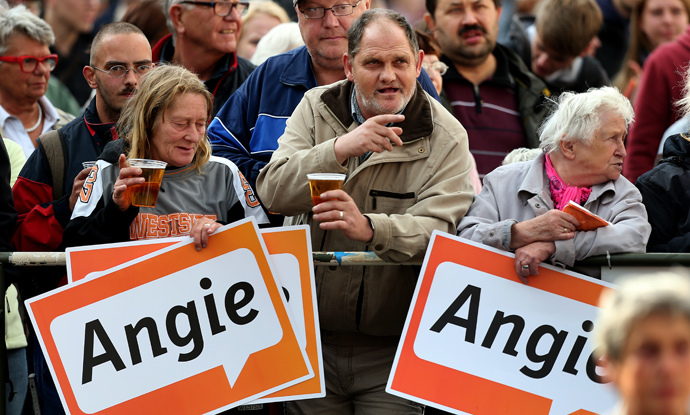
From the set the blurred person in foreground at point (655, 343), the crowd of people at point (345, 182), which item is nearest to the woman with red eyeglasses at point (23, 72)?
the crowd of people at point (345, 182)

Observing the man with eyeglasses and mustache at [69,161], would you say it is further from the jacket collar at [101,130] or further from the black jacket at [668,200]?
the black jacket at [668,200]

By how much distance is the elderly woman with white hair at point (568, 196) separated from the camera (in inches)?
173

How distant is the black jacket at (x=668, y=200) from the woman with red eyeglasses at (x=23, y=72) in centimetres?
363

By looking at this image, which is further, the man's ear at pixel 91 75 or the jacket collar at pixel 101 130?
the man's ear at pixel 91 75

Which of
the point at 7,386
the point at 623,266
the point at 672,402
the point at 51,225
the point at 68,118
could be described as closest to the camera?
the point at 672,402

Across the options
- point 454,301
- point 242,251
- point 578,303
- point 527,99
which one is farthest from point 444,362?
point 527,99

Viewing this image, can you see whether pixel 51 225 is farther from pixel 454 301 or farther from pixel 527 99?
pixel 527 99

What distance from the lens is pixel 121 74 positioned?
18.1ft

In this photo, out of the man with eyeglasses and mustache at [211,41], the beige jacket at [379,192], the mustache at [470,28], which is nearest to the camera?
the beige jacket at [379,192]

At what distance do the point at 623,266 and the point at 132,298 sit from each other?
2.07m

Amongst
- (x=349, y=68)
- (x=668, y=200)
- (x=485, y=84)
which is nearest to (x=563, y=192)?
(x=668, y=200)

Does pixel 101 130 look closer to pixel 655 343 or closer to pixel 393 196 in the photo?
pixel 393 196

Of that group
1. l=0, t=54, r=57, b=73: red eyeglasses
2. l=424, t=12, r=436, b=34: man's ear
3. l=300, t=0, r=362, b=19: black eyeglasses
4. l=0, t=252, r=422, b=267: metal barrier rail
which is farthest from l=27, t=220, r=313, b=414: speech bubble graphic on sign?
l=424, t=12, r=436, b=34: man's ear

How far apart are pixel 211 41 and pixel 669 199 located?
314cm
